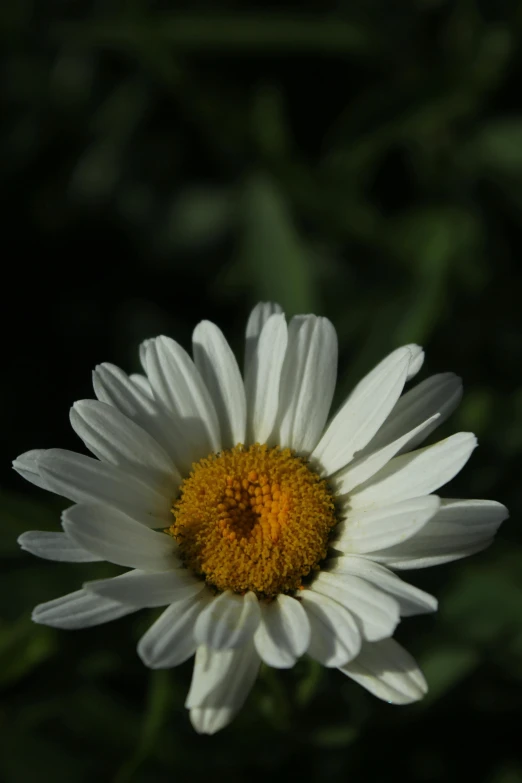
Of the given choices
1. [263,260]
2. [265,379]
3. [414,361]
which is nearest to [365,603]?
[414,361]

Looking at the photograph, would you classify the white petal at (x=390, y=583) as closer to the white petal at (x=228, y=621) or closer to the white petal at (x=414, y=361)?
the white petal at (x=228, y=621)

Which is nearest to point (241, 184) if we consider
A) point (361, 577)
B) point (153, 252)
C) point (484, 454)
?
point (153, 252)

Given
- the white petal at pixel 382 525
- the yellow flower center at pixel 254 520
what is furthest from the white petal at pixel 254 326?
the white petal at pixel 382 525

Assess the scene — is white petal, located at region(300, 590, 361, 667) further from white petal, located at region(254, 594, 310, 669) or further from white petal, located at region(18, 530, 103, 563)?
white petal, located at region(18, 530, 103, 563)

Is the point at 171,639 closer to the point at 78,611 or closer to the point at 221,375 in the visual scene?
the point at 78,611

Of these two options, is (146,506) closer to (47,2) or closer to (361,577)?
(361,577)

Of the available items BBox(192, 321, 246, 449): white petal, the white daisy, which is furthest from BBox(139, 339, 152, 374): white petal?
BBox(192, 321, 246, 449): white petal
